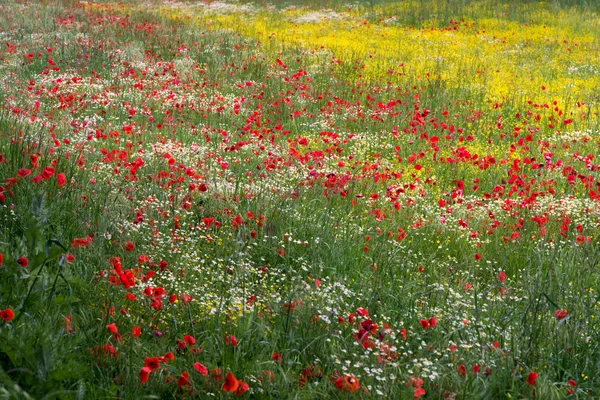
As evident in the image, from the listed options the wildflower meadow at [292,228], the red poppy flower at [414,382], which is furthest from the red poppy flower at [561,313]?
the red poppy flower at [414,382]

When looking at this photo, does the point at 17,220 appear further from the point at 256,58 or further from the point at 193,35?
the point at 193,35

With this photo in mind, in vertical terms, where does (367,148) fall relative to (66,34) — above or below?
below

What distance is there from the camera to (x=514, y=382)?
2.92 meters

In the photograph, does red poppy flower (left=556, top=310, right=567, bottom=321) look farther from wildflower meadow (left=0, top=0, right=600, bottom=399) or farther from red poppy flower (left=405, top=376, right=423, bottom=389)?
red poppy flower (left=405, top=376, right=423, bottom=389)

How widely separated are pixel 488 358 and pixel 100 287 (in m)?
2.06

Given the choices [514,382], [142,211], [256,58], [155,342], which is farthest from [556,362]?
[256,58]

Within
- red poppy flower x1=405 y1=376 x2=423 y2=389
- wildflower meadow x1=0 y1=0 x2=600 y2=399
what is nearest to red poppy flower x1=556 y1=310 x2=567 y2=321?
wildflower meadow x1=0 y1=0 x2=600 y2=399

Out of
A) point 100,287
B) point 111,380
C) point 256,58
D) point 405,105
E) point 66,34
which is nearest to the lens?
point 111,380

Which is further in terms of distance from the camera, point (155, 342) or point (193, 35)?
point (193, 35)

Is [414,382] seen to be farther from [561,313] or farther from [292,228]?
[292,228]

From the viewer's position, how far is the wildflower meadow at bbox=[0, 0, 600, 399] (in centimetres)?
291

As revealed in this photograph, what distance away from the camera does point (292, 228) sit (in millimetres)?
4660

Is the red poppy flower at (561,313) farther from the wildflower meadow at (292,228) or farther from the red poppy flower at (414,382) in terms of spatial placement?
the red poppy flower at (414,382)

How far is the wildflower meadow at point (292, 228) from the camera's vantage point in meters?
2.91
